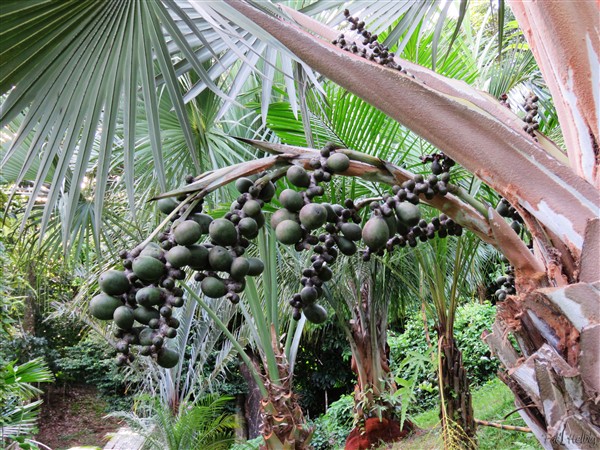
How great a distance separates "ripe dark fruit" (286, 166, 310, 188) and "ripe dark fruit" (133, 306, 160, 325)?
0.27 metres

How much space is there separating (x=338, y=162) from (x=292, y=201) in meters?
0.09

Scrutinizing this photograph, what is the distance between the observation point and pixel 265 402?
2.91 metres

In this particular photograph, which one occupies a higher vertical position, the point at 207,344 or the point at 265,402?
the point at 207,344

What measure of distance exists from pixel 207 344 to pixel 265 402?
4839mm

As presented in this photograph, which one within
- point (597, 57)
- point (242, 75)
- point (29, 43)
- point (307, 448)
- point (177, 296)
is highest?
point (242, 75)

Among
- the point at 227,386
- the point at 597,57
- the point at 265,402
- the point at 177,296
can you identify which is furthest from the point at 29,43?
the point at 227,386

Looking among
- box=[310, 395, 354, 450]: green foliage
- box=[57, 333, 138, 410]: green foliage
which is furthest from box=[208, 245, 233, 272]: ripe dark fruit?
box=[57, 333, 138, 410]: green foliage

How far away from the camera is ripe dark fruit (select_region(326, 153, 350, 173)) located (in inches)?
31.3

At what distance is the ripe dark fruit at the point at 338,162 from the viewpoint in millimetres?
795

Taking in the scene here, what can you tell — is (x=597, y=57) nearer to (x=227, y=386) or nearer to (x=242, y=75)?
(x=242, y=75)

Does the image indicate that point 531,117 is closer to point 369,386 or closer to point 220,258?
point 220,258

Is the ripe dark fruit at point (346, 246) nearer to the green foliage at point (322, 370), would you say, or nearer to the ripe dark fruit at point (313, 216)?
the ripe dark fruit at point (313, 216)

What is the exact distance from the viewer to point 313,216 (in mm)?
724

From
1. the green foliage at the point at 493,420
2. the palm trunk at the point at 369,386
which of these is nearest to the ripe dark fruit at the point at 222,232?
the green foliage at the point at 493,420
